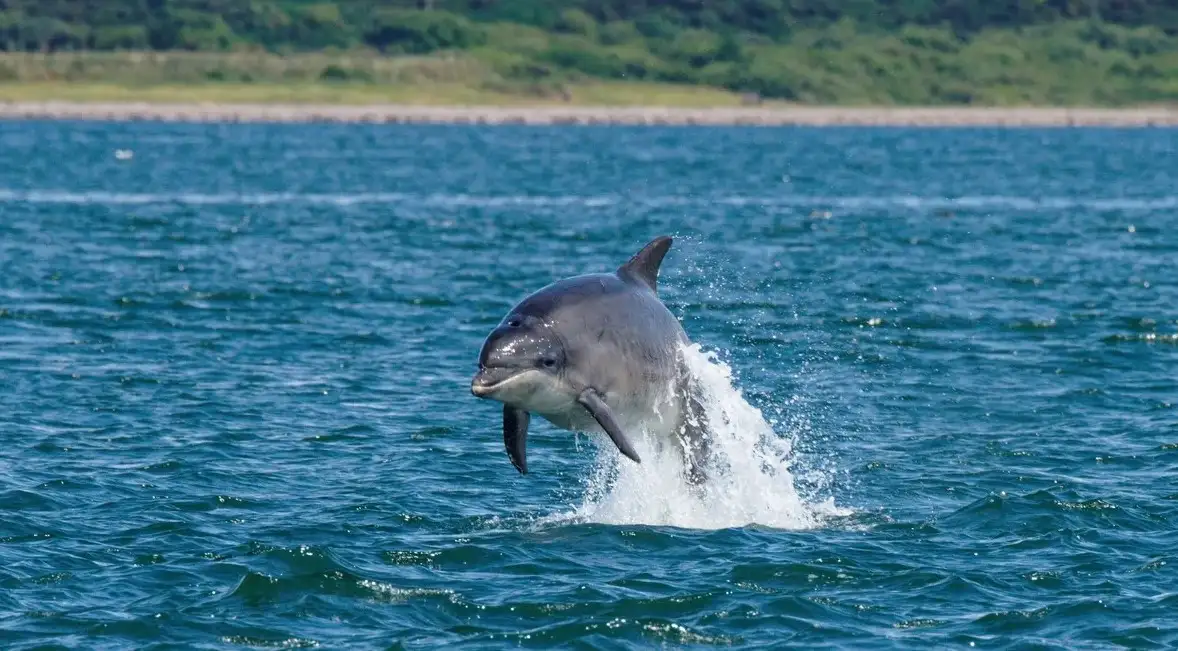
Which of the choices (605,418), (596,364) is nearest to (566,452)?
(596,364)

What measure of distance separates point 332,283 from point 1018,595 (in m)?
27.6

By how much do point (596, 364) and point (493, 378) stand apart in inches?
50.4

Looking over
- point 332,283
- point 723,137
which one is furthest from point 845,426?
point 723,137

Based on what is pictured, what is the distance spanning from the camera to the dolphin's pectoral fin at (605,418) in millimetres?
16438

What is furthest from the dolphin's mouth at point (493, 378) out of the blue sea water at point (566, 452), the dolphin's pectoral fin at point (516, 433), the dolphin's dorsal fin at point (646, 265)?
the dolphin's dorsal fin at point (646, 265)

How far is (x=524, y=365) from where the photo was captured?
1648 cm

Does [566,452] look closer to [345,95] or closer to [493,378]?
[493,378]

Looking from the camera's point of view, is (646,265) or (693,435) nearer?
(646,265)

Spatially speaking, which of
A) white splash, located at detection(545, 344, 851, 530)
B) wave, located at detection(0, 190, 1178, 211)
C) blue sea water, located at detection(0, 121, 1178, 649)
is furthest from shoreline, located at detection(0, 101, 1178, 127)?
white splash, located at detection(545, 344, 851, 530)

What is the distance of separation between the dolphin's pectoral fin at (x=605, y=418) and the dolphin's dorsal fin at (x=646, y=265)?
1.93 m

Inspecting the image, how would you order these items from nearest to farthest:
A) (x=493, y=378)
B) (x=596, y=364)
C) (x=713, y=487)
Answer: (x=493, y=378) → (x=596, y=364) → (x=713, y=487)

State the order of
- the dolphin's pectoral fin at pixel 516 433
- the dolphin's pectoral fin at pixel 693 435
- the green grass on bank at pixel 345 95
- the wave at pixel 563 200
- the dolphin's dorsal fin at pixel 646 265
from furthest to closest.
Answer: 1. the green grass on bank at pixel 345 95
2. the wave at pixel 563 200
3. the dolphin's pectoral fin at pixel 693 435
4. the dolphin's dorsal fin at pixel 646 265
5. the dolphin's pectoral fin at pixel 516 433

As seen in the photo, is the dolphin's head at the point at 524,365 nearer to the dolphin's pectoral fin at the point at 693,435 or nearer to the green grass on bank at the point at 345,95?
the dolphin's pectoral fin at the point at 693,435

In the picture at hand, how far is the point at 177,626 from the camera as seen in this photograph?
1586cm
